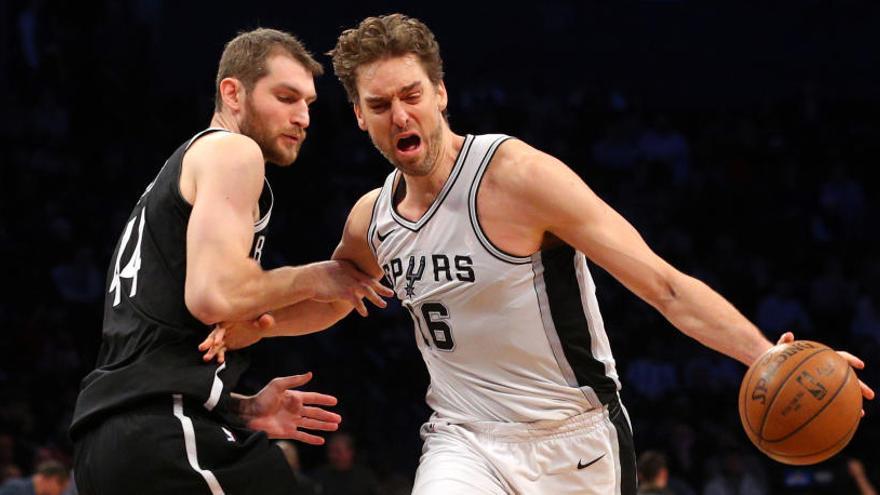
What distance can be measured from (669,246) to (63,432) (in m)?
6.73

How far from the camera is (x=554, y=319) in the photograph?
424cm

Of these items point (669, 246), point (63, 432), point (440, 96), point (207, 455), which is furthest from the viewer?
point (669, 246)

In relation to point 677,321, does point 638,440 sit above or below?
below

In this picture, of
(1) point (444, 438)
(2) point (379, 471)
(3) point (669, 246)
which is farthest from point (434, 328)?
(3) point (669, 246)

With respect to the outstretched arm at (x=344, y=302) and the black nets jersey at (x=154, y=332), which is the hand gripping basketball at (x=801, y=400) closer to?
the outstretched arm at (x=344, y=302)

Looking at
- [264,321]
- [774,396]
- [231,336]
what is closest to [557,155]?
[264,321]

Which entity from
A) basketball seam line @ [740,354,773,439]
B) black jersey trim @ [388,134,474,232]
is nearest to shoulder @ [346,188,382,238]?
Answer: black jersey trim @ [388,134,474,232]

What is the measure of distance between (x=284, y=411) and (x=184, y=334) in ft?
2.41

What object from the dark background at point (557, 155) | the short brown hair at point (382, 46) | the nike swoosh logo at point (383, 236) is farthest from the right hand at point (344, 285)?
the dark background at point (557, 155)

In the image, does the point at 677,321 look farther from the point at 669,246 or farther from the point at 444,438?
the point at 669,246

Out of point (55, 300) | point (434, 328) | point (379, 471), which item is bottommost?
point (379, 471)

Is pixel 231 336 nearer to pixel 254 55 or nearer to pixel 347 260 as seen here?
pixel 347 260

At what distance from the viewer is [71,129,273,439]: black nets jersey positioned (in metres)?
3.80

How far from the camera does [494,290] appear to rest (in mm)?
4199
